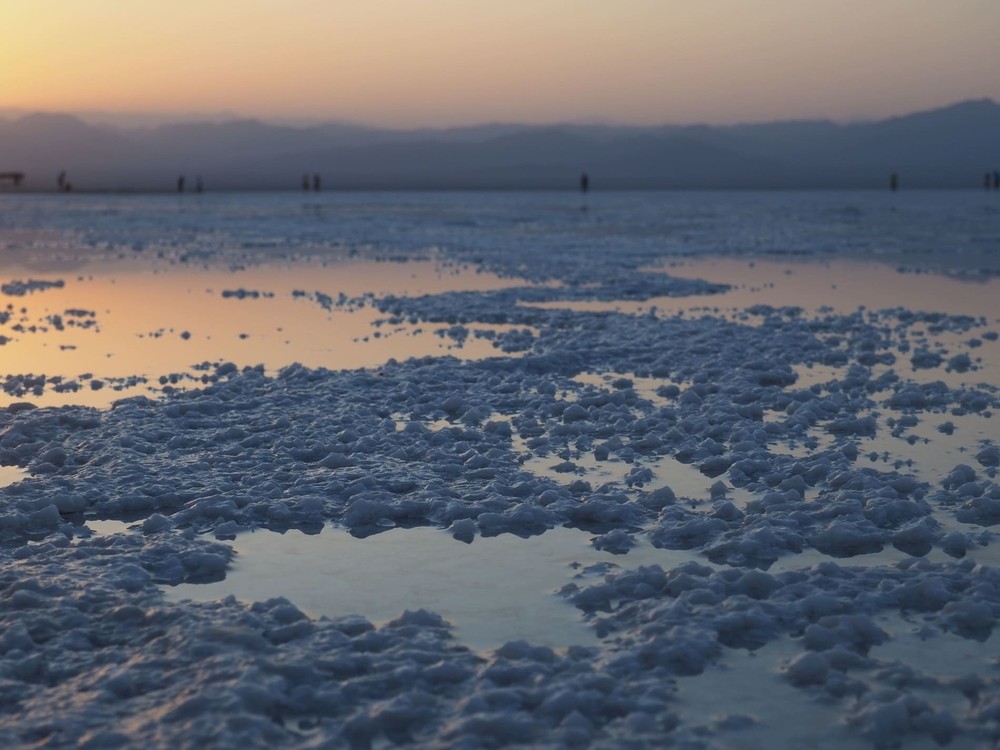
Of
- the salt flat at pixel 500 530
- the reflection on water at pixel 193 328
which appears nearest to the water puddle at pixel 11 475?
the salt flat at pixel 500 530

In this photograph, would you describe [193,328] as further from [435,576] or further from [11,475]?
[435,576]

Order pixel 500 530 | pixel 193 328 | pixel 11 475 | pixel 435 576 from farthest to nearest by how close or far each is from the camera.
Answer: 1. pixel 193 328
2. pixel 11 475
3. pixel 500 530
4. pixel 435 576

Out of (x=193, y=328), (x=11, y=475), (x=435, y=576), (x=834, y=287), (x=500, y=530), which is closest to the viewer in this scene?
(x=435, y=576)

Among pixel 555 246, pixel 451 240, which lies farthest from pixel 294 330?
pixel 451 240

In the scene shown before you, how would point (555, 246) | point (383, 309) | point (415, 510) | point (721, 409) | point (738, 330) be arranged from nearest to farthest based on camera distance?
point (415, 510), point (721, 409), point (738, 330), point (383, 309), point (555, 246)

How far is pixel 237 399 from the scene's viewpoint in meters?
10.7

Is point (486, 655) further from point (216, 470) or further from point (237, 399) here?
point (237, 399)

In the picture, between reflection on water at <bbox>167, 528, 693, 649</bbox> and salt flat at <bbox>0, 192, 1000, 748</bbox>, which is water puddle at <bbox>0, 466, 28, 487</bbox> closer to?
salt flat at <bbox>0, 192, 1000, 748</bbox>

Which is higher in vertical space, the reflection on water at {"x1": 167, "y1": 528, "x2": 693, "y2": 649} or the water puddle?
the water puddle

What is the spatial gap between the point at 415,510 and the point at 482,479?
0.87 metres

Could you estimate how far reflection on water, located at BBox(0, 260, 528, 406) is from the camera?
12.4 m

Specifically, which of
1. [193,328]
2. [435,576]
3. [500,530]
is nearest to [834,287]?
[193,328]

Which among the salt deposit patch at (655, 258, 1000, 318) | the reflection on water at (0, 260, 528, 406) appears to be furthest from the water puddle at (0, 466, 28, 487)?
the salt deposit patch at (655, 258, 1000, 318)

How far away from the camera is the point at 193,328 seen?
15766 mm
